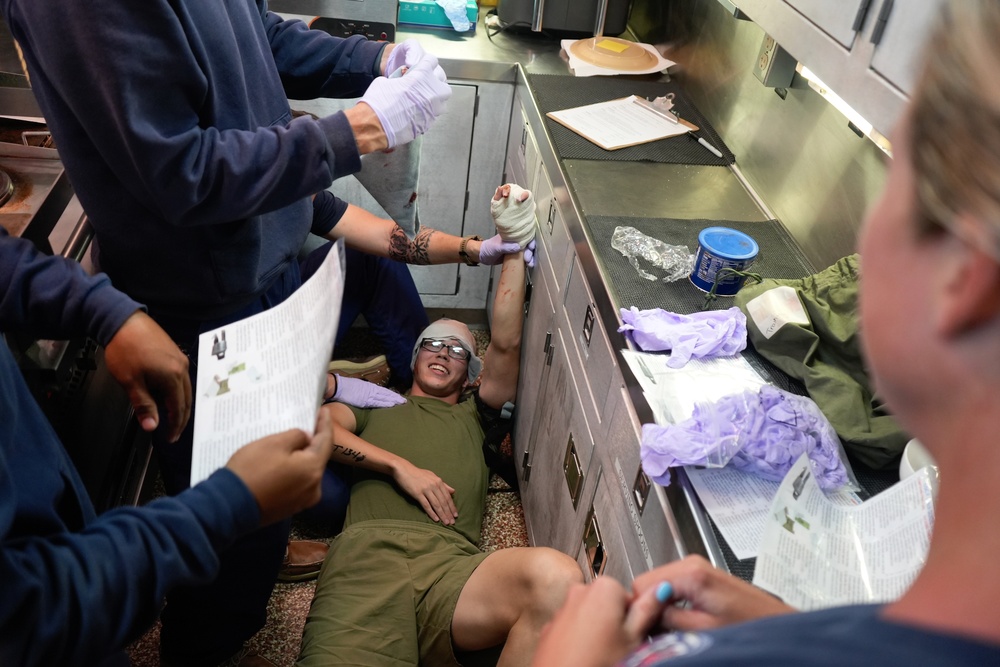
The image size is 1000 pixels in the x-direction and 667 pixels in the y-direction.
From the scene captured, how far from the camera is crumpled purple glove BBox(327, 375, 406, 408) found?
2213 millimetres

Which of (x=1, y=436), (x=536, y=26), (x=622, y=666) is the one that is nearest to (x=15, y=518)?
(x=1, y=436)

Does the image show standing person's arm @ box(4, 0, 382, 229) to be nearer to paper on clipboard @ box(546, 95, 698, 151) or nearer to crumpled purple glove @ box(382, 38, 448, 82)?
crumpled purple glove @ box(382, 38, 448, 82)

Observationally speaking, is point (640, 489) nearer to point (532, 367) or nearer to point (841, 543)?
point (841, 543)

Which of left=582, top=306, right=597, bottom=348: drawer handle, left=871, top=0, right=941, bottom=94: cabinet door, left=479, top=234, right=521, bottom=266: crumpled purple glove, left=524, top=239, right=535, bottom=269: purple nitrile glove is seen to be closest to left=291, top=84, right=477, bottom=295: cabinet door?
left=479, top=234, right=521, bottom=266: crumpled purple glove

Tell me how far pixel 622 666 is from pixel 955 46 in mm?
469

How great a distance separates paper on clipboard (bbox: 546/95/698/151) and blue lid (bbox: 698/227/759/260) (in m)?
0.57

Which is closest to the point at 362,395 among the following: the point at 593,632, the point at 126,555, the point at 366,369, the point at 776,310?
the point at 366,369

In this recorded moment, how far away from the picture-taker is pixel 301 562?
6.37 feet

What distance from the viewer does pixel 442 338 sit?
2340 mm

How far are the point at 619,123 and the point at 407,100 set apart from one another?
874 millimetres

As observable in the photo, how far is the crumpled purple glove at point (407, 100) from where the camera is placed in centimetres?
136

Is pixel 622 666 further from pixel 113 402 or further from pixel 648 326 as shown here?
pixel 113 402

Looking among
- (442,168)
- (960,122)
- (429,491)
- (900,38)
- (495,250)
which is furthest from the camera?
(442,168)

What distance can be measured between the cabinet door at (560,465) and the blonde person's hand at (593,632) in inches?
31.0
